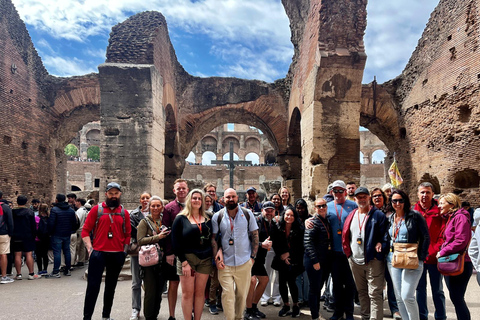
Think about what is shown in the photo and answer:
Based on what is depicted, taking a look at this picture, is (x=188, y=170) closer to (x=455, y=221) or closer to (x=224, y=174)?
(x=224, y=174)

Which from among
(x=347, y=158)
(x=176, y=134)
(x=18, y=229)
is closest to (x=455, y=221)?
(x=347, y=158)

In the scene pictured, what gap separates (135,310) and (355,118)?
6307 mm

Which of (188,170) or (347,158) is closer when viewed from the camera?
(347,158)

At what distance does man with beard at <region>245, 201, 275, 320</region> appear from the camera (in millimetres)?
3727

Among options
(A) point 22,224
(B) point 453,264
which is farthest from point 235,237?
(A) point 22,224

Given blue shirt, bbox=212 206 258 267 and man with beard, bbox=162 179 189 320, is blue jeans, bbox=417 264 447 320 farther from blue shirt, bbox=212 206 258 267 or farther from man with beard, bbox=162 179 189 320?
man with beard, bbox=162 179 189 320

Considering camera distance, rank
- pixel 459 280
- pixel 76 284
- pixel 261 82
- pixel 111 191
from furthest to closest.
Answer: pixel 261 82
pixel 76 284
pixel 111 191
pixel 459 280

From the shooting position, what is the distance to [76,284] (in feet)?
17.3

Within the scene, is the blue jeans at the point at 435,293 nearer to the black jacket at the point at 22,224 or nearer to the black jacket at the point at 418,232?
the black jacket at the point at 418,232

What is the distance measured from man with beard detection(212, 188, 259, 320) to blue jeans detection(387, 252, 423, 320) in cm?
136

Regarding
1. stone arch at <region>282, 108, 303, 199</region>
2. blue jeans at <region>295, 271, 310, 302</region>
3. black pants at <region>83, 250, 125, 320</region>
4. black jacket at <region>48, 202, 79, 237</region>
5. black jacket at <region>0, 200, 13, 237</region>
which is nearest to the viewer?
black pants at <region>83, 250, 125, 320</region>

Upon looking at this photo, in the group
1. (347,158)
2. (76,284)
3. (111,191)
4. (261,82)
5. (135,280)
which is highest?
(261,82)

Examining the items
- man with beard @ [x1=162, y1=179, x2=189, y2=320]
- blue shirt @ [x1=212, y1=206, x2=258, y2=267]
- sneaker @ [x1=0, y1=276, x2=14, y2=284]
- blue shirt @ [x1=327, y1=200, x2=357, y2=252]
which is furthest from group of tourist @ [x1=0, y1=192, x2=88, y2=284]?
blue shirt @ [x1=327, y1=200, x2=357, y2=252]

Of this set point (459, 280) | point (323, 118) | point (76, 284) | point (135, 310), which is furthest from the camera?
point (323, 118)
